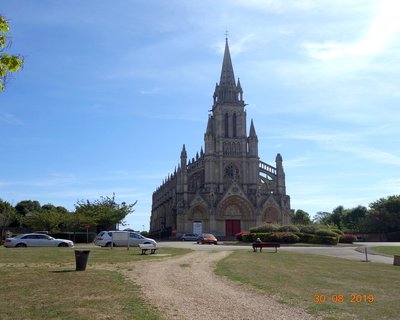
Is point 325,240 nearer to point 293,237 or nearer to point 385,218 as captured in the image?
point 293,237

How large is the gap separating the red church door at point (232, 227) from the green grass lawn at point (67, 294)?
5300 cm

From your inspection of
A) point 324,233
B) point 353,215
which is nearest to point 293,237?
point 324,233

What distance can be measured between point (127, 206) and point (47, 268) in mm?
36799

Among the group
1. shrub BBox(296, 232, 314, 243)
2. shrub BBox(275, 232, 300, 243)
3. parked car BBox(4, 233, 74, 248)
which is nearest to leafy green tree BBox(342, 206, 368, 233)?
shrub BBox(296, 232, 314, 243)

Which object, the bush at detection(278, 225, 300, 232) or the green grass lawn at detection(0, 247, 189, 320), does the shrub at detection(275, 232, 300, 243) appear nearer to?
the bush at detection(278, 225, 300, 232)

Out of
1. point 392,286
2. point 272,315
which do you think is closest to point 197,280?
point 272,315

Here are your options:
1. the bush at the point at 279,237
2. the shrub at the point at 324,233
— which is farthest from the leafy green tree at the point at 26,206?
the shrub at the point at 324,233

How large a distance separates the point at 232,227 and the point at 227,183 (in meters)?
7.30

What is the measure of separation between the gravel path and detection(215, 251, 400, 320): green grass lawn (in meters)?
0.63

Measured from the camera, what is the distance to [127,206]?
5334 centimetres

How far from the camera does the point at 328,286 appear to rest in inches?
544

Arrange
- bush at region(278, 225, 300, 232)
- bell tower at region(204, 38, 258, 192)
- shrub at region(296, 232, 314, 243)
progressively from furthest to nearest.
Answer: bell tower at region(204, 38, 258, 192) → bush at region(278, 225, 300, 232) → shrub at region(296, 232, 314, 243)

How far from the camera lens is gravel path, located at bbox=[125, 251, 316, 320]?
9703 mm

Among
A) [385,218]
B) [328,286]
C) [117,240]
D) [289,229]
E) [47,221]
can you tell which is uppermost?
[385,218]
